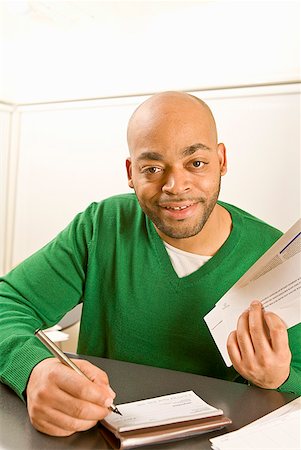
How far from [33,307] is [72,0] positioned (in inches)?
70.5

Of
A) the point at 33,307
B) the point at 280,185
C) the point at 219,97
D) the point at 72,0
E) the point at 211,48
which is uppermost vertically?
the point at 72,0

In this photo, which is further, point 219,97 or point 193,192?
point 219,97

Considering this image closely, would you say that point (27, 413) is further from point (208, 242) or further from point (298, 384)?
point (208, 242)

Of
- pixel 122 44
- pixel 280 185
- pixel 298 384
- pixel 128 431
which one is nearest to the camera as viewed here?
pixel 128 431

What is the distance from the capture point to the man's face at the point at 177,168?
1.08m

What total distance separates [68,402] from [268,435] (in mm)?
258

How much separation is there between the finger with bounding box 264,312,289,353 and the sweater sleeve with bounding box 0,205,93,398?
353mm

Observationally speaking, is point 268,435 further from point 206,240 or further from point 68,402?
point 206,240

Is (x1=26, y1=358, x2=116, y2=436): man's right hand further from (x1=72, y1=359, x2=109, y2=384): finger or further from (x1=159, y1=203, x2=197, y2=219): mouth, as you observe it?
(x1=159, y1=203, x2=197, y2=219): mouth

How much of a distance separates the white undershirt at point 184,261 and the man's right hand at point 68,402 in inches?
17.9

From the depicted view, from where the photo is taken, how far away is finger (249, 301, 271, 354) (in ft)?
2.73

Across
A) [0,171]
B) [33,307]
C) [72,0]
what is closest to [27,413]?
[33,307]

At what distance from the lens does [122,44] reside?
8.82 ft

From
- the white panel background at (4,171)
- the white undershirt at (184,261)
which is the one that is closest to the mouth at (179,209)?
the white undershirt at (184,261)
